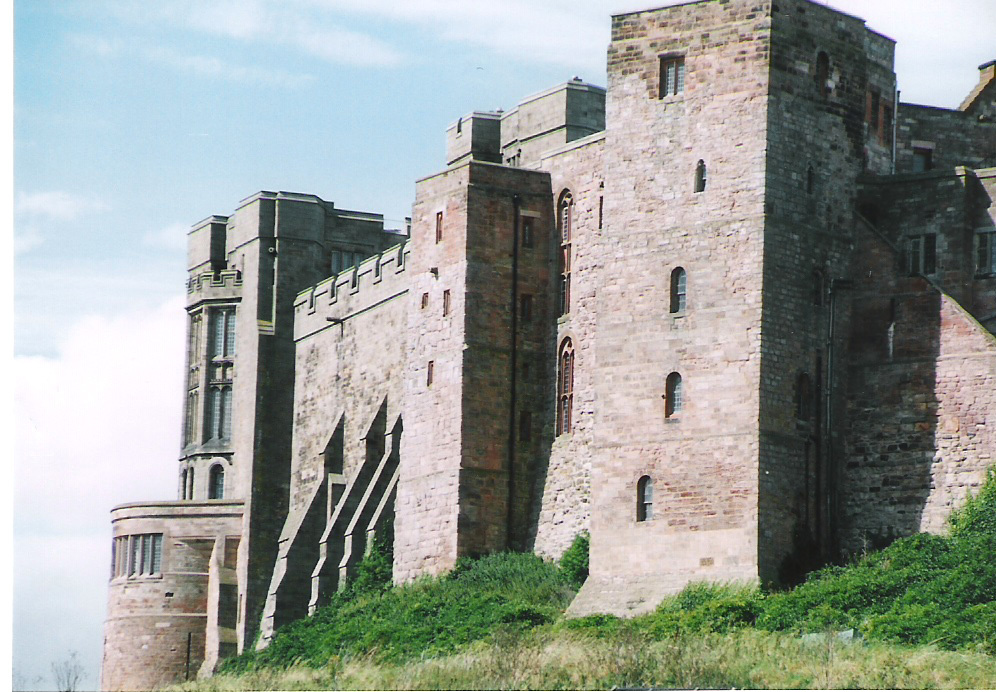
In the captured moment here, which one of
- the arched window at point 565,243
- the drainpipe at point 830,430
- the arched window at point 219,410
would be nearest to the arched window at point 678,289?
the drainpipe at point 830,430

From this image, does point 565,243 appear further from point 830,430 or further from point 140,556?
point 140,556

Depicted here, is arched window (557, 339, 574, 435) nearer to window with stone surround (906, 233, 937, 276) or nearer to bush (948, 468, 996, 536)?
window with stone surround (906, 233, 937, 276)

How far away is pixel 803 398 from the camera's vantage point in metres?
56.1

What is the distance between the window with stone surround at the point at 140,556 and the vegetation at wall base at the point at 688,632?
13241mm

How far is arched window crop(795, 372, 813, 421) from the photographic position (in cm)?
5588

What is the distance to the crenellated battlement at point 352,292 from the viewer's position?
6950 centimetres

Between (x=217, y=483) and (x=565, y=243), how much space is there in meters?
19.6

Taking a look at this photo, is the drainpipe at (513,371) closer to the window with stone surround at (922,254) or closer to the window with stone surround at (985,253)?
the window with stone surround at (922,254)

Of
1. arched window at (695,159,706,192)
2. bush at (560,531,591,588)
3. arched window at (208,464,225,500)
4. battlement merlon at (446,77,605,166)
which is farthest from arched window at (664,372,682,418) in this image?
arched window at (208,464,225,500)

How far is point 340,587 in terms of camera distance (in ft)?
216

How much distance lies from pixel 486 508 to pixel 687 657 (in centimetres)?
1426

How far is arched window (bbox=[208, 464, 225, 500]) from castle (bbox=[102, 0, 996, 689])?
1185 cm

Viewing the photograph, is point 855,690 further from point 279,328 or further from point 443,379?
point 279,328

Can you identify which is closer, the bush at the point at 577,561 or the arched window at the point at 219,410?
the bush at the point at 577,561
